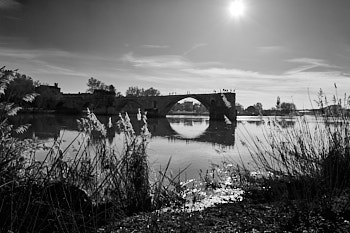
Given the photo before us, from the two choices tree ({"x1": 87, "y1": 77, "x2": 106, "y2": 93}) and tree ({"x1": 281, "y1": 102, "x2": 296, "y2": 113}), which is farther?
tree ({"x1": 87, "y1": 77, "x2": 106, "y2": 93})

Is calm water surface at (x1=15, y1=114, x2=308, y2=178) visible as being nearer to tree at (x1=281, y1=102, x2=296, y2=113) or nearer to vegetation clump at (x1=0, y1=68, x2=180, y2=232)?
tree at (x1=281, y1=102, x2=296, y2=113)

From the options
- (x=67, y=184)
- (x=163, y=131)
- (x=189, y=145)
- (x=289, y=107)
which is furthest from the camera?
(x=163, y=131)

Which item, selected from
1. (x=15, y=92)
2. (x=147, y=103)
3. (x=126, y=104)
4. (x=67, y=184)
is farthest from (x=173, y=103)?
(x=67, y=184)

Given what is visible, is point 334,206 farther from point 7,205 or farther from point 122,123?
point 7,205

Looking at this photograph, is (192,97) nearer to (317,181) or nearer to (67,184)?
(317,181)

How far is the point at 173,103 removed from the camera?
65562 mm

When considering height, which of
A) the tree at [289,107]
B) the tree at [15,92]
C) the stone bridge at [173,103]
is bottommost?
the tree at [289,107]

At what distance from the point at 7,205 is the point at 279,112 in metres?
4.78

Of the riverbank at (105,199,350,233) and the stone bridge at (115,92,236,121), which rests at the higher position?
the stone bridge at (115,92,236,121)

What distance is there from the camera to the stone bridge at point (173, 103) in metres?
55.0

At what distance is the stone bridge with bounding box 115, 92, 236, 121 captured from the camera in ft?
180

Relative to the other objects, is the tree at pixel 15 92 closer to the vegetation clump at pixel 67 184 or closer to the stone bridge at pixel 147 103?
the vegetation clump at pixel 67 184

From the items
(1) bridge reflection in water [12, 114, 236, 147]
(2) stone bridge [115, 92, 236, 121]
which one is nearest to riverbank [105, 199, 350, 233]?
(1) bridge reflection in water [12, 114, 236, 147]

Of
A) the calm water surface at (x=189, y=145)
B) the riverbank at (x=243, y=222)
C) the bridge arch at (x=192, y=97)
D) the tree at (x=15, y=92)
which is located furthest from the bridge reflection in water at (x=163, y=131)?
the bridge arch at (x=192, y=97)
